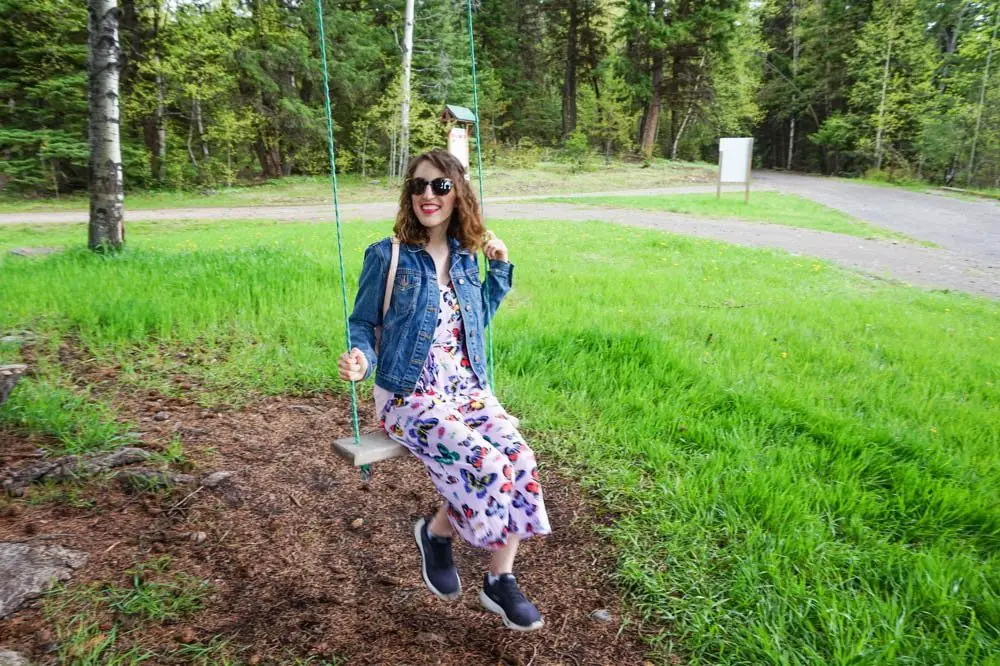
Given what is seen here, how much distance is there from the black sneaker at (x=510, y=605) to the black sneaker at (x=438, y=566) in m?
0.17

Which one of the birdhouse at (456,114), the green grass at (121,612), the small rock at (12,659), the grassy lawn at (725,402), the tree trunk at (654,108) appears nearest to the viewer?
the small rock at (12,659)

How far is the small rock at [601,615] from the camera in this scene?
2.29 m

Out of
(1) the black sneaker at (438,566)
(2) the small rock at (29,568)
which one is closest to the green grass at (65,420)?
(2) the small rock at (29,568)

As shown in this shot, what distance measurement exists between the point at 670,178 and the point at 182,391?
2573 centimetres

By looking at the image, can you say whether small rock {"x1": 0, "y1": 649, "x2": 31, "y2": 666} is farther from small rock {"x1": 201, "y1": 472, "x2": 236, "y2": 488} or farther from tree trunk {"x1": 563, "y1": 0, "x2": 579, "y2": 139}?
tree trunk {"x1": 563, "y1": 0, "x2": 579, "y2": 139}

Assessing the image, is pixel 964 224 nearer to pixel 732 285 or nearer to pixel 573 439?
pixel 732 285

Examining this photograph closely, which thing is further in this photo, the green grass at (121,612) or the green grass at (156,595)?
the green grass at (156,595)

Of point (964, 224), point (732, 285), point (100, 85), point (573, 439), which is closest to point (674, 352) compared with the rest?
point (573, 439)

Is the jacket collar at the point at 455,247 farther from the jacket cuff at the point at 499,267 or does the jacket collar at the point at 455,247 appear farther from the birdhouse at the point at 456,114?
the birdhouse at the point at 456,114

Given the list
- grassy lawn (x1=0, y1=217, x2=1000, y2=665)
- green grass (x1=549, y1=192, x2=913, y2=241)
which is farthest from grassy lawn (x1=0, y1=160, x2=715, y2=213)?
grassy lawn (x1=0, y1=217, x2=1000, y2=665)

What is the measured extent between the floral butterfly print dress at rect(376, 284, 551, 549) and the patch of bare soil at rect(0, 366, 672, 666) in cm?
37

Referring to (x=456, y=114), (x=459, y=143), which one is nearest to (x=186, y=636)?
(x=459, y=143)

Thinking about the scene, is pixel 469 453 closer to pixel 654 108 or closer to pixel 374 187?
pixel 374 187

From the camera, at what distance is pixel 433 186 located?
249cm
